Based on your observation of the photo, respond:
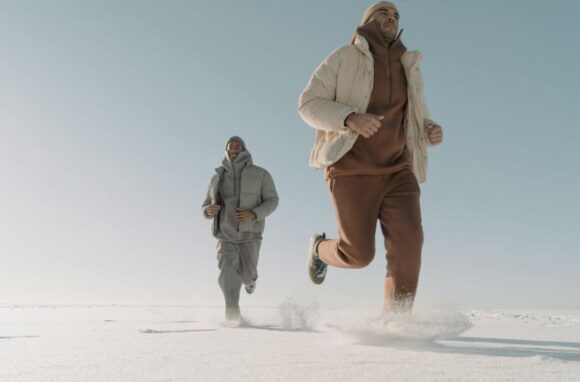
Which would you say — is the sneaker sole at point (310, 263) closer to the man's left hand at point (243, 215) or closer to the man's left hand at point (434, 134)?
the man's left hand at point (434, 134)

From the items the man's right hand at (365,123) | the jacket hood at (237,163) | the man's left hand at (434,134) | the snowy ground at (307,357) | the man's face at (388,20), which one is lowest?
the snowy ground at (307,357)

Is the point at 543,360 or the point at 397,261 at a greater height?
the point at 397,261

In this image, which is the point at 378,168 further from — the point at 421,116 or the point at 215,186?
the point at 215,186

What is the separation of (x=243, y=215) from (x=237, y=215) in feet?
0.29

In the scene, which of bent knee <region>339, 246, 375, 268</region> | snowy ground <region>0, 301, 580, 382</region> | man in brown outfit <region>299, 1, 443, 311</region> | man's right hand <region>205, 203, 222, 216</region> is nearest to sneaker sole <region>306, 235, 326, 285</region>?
man in brown outfit <region>299, 1, 443, 311</region>

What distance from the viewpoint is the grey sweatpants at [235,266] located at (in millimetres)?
6637

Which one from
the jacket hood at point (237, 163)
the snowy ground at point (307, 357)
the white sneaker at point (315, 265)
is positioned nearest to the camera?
the snowy ground at point (307, 357)

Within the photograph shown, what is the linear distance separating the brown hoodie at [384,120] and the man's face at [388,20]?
7cm

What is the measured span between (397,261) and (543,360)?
1.40 m

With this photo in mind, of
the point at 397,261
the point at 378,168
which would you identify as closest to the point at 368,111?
the point at 378,168

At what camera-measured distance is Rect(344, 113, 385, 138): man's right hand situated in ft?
11.8

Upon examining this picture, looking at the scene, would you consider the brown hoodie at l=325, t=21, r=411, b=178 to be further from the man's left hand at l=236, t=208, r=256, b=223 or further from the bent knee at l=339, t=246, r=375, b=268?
the man's left hand at l=236, t=208, r=256, b=223

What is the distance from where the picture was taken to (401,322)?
327 centimetres

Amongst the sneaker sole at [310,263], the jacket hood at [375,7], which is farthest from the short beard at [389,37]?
the sneaker sole at [310,263]
